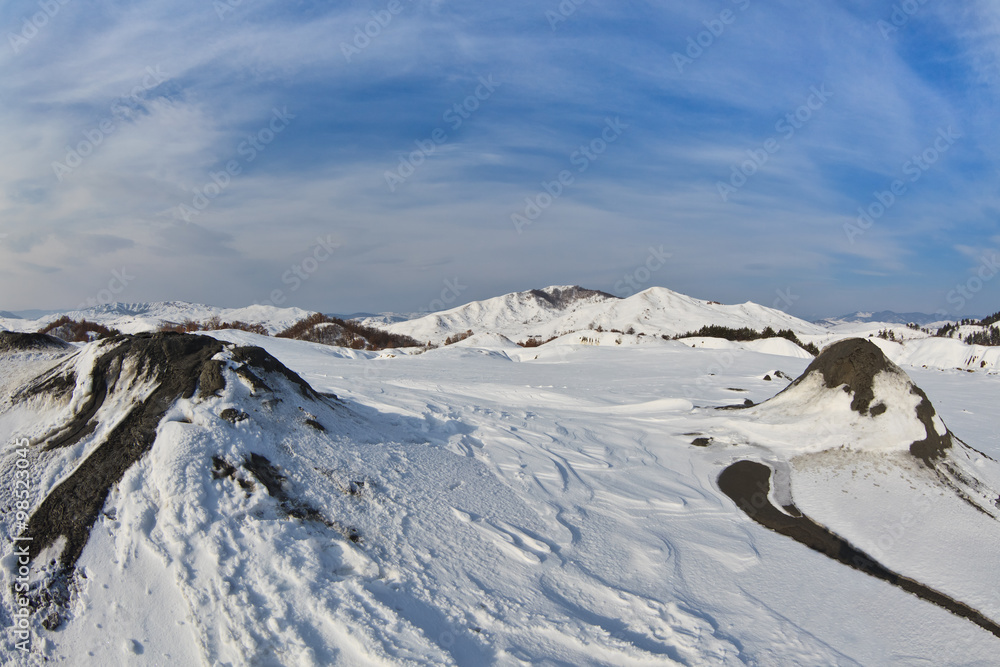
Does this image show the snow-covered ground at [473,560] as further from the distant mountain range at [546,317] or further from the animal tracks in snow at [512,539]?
the distant mountain range at [546,317]

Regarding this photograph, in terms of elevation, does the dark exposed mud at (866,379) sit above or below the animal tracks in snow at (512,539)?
above

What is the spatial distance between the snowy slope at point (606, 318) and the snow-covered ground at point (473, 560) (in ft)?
119

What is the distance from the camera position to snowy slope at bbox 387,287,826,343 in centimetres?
4447

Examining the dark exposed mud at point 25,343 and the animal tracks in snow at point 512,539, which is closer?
the animal tracks in snow at point 512,539

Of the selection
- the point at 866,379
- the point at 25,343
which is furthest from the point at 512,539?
the point at 866,379

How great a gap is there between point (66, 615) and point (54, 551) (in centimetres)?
41

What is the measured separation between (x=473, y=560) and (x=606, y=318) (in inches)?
1873

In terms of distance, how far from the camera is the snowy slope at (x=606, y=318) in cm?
4447

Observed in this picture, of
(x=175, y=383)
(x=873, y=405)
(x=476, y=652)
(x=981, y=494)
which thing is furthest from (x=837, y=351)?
(x=175, y=383)

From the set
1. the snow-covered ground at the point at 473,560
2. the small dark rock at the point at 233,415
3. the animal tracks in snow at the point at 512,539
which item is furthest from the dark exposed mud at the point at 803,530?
the small dark rock at the point at 233,415

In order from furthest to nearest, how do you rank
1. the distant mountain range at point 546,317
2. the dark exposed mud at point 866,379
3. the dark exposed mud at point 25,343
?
the distant mountain range at point 546,317 < the dark exposed mud at point 866,379 < the dark exposed mud at point 25,343

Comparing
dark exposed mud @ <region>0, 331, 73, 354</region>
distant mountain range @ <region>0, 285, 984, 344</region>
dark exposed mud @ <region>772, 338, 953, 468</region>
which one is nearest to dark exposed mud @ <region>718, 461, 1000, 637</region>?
dark exposed mud @ <region>772, 338, 953, 468</region>

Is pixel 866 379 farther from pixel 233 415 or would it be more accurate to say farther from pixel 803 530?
pixel 233 415

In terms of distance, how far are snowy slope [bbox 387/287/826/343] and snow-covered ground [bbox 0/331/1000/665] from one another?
3635 centimetres
